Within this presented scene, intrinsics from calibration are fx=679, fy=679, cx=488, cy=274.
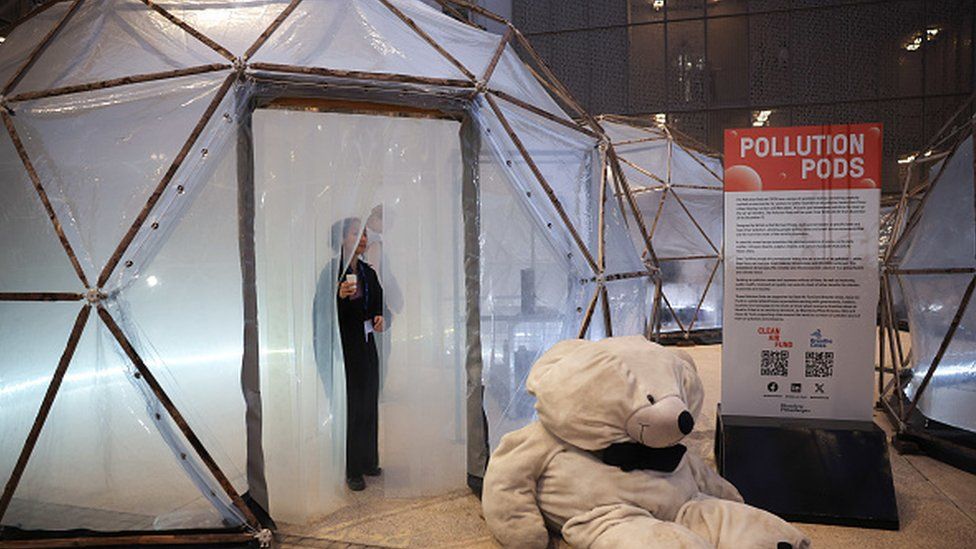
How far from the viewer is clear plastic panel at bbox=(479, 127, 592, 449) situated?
311 cm

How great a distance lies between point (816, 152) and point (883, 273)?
2145mm

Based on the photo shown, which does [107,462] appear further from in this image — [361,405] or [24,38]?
[24,38]

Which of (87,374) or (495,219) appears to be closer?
(87,374)

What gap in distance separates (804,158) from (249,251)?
230 cm

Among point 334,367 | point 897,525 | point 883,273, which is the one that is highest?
point 883,273

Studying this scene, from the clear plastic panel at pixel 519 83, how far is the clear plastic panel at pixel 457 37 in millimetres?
73

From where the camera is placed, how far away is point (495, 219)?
314 cm

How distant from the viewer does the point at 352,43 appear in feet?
9.70

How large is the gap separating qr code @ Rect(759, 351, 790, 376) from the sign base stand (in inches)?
8.8

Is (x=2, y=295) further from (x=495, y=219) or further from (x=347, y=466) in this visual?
(x=495, y=219)

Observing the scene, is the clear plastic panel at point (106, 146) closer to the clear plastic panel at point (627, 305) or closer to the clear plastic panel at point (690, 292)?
the clear plastic panel at point (627, 305)

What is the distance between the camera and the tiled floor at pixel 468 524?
261 cm

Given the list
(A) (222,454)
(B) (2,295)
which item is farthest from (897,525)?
(B) (2,295)

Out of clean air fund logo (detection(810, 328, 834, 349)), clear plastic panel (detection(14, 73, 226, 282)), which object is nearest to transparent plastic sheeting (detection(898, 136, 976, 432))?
clean air fund logo (detection(810, 328, 834, 349))
